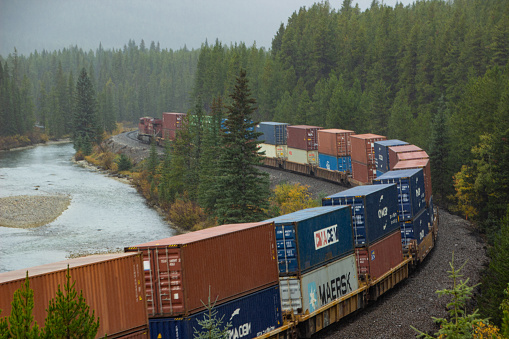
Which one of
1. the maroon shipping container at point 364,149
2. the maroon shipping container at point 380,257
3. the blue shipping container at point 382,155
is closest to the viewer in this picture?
the maroon shipping container at point 380,257

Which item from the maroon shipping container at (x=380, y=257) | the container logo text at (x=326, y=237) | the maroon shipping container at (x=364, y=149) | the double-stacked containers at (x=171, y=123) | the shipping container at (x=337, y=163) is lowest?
the maroon shipping container at (x=380, y=257)

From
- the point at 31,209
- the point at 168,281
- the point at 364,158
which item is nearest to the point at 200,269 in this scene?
the point at 168,281

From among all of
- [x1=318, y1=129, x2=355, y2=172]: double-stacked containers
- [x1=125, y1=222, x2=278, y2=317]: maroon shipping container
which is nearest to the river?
[x1=318, y1=129, x2=355, y2=172]: double-stacked containers

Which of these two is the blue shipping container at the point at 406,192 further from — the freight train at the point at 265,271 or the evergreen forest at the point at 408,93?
the evergreen forest at the point at 408,93

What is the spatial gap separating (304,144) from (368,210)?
144 feet

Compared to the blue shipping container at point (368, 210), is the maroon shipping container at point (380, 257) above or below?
below

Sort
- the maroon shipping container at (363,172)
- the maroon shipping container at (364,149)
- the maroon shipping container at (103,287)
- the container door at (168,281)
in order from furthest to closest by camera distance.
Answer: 1. the maroon shipping container at (364,149)
2. the maroon shipping container at (363,172)
3. the container door at (168,281)
4. the maroon shipping container at (103,287)

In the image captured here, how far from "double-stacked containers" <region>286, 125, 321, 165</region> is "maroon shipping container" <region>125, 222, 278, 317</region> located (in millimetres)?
49514

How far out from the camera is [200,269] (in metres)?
19.3

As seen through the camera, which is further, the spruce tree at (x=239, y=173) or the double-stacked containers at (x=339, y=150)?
the double-stacked containers at (x=339, y=150)

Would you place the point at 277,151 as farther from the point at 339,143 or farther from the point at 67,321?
the point at 67,321

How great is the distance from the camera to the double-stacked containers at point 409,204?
33844 mm

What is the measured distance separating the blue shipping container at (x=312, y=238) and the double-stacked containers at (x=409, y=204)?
7774 mm

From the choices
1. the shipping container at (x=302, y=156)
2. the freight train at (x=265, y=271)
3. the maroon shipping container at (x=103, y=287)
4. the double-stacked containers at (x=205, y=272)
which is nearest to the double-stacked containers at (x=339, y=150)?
the shipping container at (x=302, y=156)
